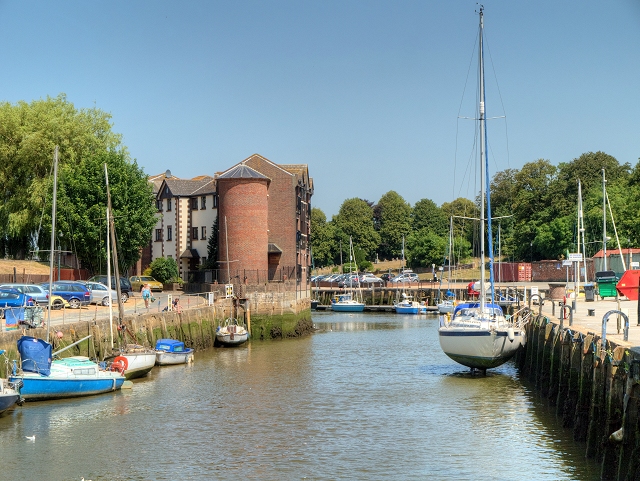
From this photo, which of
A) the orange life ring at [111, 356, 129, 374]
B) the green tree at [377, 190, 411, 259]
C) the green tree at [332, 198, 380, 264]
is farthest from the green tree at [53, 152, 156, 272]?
the green tree at [377, 190, 411, 259]

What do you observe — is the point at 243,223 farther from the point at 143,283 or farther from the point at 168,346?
the point at 168,346

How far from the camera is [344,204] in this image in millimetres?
153750

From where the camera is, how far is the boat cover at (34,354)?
1103 inches

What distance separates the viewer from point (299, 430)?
26172 millimetres

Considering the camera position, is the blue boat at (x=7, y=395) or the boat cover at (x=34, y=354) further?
the boat cover at (x=34, y=354)

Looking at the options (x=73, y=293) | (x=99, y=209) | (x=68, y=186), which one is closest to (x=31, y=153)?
(x=68, y=186)

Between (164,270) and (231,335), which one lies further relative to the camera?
(164,270)

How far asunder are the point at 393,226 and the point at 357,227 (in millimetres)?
7678

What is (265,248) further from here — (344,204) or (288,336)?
(344,204)

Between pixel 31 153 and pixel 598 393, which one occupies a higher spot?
pixel 31 153

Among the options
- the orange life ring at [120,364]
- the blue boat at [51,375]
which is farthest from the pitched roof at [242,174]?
the blue boat at [51,375]

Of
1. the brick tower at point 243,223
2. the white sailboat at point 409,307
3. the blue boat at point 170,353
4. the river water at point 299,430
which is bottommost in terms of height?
the river water at point 299,430

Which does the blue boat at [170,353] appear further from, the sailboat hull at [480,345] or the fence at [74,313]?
the sailboat hull at [480,345]

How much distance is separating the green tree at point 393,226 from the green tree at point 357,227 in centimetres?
232
